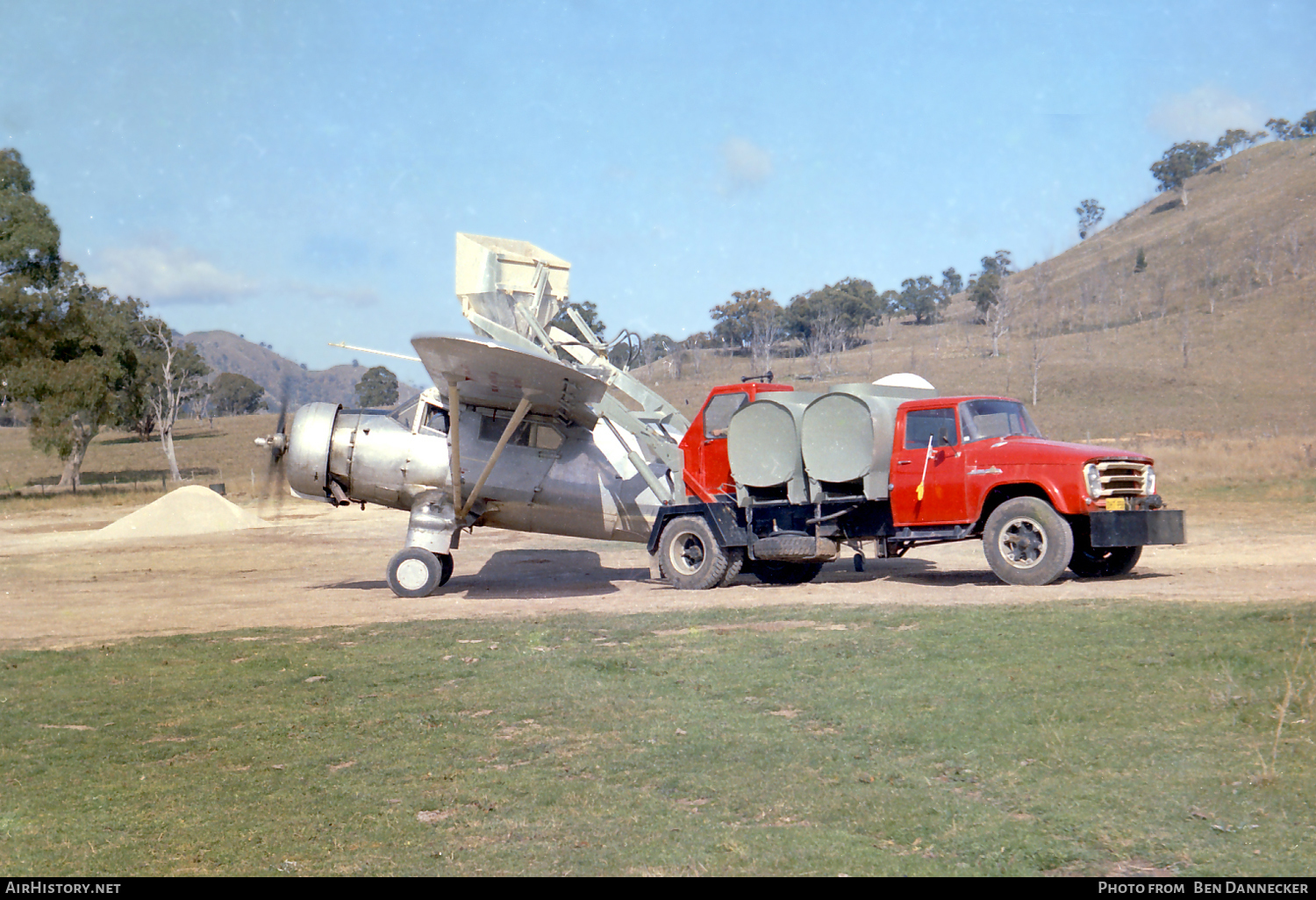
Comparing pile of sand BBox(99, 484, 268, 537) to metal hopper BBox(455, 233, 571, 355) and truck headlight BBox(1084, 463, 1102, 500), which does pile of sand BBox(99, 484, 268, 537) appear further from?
truck headlight BBox(1084, 463, 1102, 500)

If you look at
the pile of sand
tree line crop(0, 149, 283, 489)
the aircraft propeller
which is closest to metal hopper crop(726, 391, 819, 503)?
the aircraft propeller

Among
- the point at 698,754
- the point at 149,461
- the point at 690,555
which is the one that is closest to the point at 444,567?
the point at 690,555

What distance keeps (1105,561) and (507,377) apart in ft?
28.8

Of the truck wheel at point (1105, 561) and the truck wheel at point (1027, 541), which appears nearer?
the truck wheel at point (1027, 541)

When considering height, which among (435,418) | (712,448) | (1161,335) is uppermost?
(1161,335)

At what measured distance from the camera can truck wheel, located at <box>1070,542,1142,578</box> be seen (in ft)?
46.8

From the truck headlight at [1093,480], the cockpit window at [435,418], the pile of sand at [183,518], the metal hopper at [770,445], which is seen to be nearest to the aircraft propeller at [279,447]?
the cockpit window at [435,418]

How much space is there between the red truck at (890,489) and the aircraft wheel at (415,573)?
339cm

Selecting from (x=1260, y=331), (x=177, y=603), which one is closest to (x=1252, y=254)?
(x=1260, y=331)

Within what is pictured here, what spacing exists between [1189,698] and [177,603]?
13796mm

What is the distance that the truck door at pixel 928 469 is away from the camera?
14023 millimetres

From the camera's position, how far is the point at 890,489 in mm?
14516

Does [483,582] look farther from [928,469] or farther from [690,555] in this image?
[928,469]

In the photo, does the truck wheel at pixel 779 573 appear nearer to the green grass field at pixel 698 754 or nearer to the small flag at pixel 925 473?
the small flag at pixel 925 473
